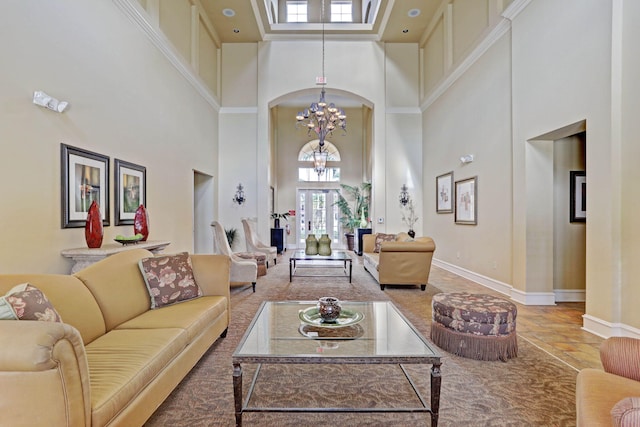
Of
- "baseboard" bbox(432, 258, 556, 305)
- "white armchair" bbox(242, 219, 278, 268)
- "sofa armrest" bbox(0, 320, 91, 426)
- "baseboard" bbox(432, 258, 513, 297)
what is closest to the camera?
"sofa armrest" bbox(0, 320, 91, 426)

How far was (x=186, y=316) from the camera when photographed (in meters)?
2.47

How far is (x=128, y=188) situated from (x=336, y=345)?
3725mm

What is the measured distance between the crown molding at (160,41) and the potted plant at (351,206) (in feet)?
19.2

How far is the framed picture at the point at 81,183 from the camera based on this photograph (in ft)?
10.5

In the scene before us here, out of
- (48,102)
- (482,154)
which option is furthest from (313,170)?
(48,102)

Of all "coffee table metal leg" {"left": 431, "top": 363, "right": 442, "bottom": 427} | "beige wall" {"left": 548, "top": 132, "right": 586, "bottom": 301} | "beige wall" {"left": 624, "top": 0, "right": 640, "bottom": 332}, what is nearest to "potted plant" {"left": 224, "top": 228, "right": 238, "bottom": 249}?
"beige wall" {"left": 548, "top": 132, "right": 586, "bottom": 301}

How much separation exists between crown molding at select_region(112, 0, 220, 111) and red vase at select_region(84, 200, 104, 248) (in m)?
2.70

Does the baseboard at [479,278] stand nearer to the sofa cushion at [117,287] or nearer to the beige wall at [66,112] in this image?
the sofa cushion at [117,287]

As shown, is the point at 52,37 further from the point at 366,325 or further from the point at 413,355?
the point at 413,355

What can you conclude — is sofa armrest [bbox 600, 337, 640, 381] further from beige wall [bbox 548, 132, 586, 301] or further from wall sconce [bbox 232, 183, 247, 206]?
wall sconce [bbox 232, 183, 247, 206]

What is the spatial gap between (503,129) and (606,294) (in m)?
2.75

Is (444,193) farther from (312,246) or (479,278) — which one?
(312,246)

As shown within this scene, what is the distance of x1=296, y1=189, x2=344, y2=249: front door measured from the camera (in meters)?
12.1

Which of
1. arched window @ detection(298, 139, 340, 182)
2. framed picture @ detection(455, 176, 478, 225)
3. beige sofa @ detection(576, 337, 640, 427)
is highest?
arched window @ detection(298, 139, 340, 182)
